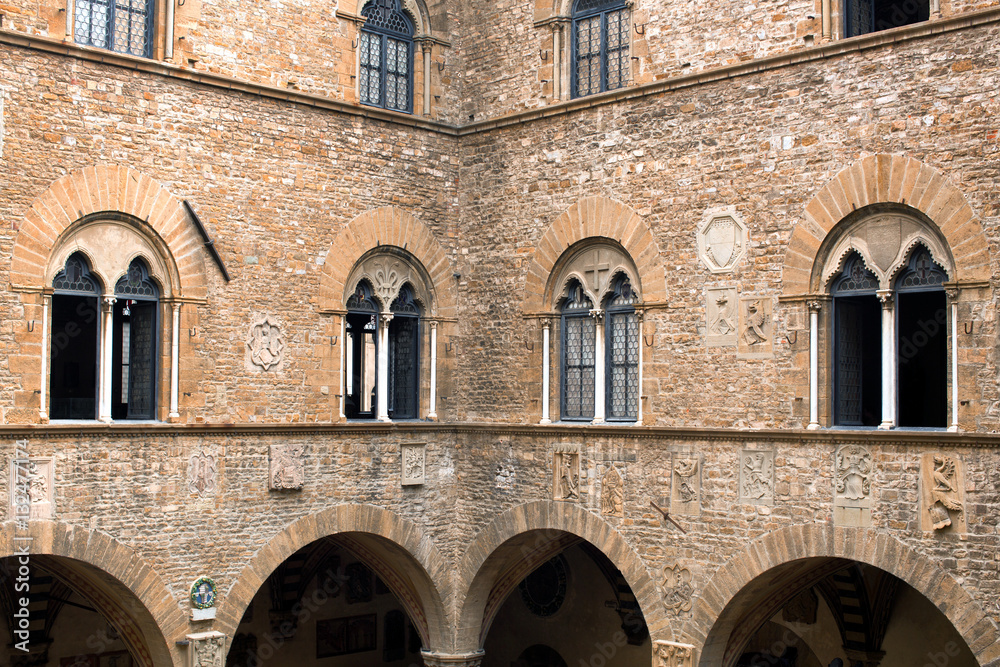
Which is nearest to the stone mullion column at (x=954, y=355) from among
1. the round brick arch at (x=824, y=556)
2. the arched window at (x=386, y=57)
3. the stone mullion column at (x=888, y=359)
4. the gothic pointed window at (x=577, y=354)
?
the stone mullion column at (x=888, y=359)

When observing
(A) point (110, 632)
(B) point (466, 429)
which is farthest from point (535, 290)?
(A) point (110, 632)

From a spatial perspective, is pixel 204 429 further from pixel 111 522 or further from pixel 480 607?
pixel 480 607

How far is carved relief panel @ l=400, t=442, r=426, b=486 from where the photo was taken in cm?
1490

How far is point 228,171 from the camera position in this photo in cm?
1348

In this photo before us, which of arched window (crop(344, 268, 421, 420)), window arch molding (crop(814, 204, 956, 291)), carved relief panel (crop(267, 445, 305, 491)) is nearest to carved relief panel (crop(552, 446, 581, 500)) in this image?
arched window (crop(344, 268, 421, 420))

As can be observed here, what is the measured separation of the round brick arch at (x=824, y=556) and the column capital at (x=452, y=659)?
11.4 ft

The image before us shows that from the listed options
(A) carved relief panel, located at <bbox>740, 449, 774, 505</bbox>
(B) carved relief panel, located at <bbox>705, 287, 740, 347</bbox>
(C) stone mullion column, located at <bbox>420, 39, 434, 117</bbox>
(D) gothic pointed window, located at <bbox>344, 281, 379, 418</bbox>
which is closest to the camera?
(A) carved relief panel, located at <bbox>740, 449, 774, 505</bbox>

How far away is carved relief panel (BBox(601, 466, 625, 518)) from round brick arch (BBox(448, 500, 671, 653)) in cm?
18

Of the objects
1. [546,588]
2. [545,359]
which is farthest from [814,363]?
[546,588]

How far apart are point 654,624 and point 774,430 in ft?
8.69

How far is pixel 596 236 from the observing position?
552 inches

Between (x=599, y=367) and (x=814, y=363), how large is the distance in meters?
2.85

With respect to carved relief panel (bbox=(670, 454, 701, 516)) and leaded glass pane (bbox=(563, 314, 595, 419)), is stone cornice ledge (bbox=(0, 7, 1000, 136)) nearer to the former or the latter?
leaded glass pane (bbox=(563, 314, 595, 419))

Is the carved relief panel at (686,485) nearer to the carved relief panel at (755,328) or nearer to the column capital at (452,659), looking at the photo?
the carved relief panel at (755,328)
